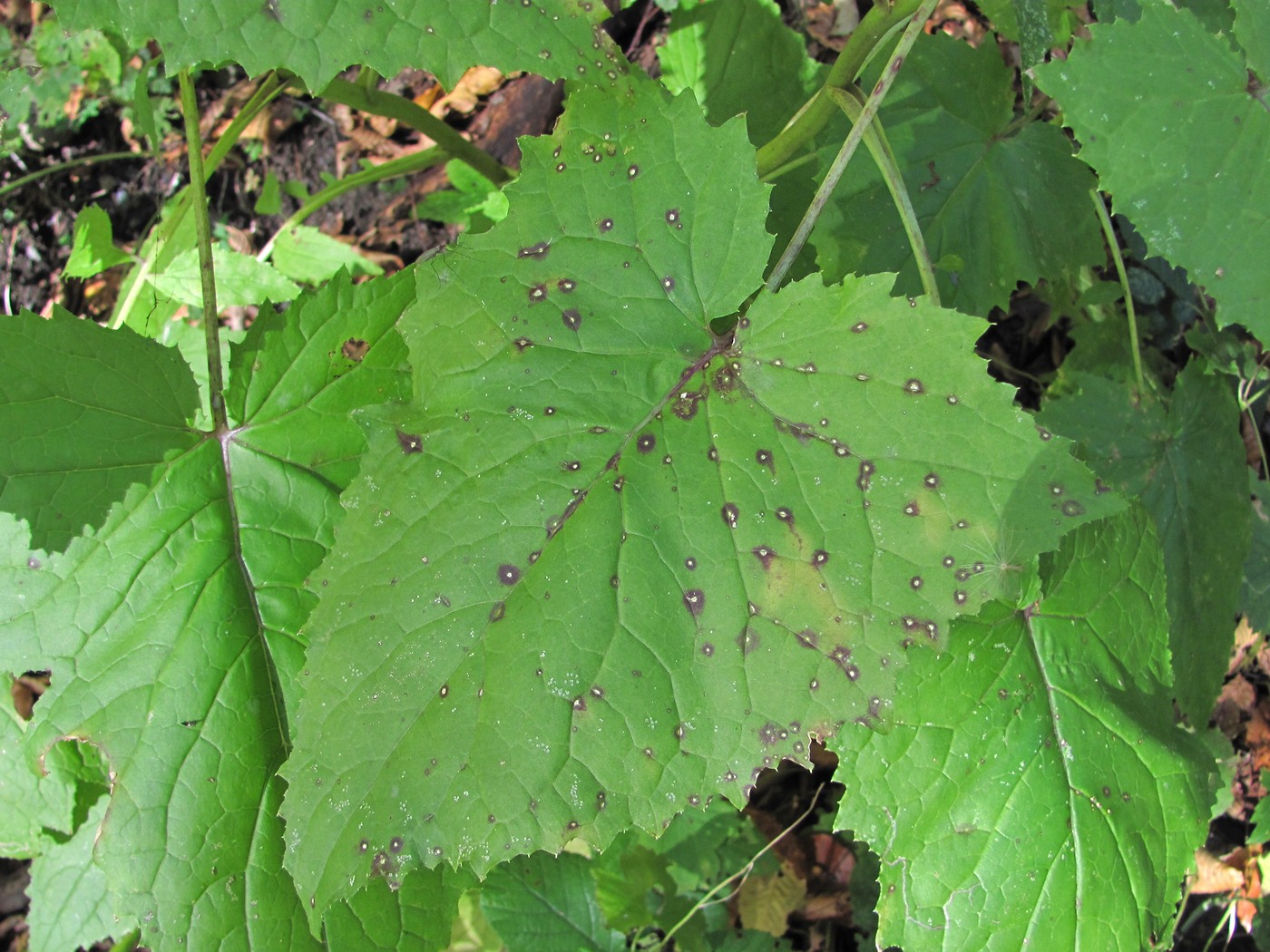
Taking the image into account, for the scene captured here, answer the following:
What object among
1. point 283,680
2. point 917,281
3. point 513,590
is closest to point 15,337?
point 283,680

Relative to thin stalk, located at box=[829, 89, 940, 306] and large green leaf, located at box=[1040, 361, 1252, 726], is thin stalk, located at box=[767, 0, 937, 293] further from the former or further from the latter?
large green leaf, located at box=[1040, 361, 1252, 726]

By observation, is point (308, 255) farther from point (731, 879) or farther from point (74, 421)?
point (731, 879)

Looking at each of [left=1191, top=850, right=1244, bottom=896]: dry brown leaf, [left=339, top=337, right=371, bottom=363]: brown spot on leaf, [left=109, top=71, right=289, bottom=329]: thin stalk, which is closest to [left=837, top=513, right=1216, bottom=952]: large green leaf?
[left=339, top=337, right=371, bottom=363]: brown spot on leaf

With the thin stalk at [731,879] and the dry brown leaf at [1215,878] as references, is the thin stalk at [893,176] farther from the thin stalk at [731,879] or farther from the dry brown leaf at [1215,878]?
the dry brown leaf at [1215,878]

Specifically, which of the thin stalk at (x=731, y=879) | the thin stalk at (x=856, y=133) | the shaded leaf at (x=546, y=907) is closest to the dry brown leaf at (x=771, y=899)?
the thin stalk at (x=731, y=879)

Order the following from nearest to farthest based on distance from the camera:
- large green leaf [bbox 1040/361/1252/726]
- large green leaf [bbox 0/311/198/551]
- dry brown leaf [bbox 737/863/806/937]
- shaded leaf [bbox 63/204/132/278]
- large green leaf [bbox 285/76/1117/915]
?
large green leaf [bbox 285/76/1117/915], large green leaf [bbox 0/311/198/551], large green leaf [bbox 1040/361/1252/726], shaded leaf [bbox 63/204/132/278], dry brown leaf [bbox 737/863/806/937]

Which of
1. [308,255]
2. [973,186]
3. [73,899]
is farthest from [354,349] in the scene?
[73,899]
